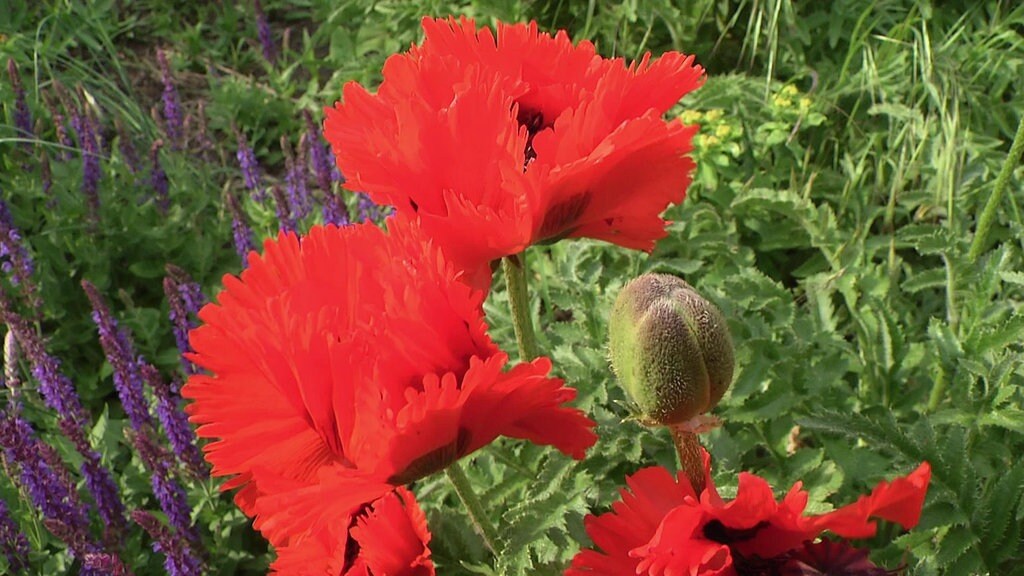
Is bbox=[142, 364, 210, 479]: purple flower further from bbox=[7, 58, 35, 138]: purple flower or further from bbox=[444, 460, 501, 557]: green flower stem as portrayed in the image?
bbox=[7, 58, 35, 138]: purple flower

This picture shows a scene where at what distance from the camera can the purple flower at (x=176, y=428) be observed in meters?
1.84

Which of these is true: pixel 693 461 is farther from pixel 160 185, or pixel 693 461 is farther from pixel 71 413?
pixel 160 185

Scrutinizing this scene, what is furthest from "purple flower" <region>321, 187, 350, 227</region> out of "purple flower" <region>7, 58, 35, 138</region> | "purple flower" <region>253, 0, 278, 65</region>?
"purple flower" <region>253, 0, 278, 65</region>

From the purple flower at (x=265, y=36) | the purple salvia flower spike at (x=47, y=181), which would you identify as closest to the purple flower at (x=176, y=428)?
the purple salvia flower spike at (x=47, y=181)

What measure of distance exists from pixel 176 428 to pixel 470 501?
1.05 metres

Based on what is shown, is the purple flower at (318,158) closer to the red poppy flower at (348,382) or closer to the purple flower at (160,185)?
the purple flower at (160,185)

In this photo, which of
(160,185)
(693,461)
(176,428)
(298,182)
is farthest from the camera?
(160,185)

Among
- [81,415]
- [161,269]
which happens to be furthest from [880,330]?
[161,269]

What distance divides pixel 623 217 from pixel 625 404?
19cm

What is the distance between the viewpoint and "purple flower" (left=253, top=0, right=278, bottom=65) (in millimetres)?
3723

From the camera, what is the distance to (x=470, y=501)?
1.01 meters

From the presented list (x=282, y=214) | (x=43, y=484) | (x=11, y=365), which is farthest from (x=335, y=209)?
(x=43, y=484)

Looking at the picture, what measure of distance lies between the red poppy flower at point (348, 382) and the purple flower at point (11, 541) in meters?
1.12

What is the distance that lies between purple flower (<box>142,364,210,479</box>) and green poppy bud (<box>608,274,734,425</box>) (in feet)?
4.09
